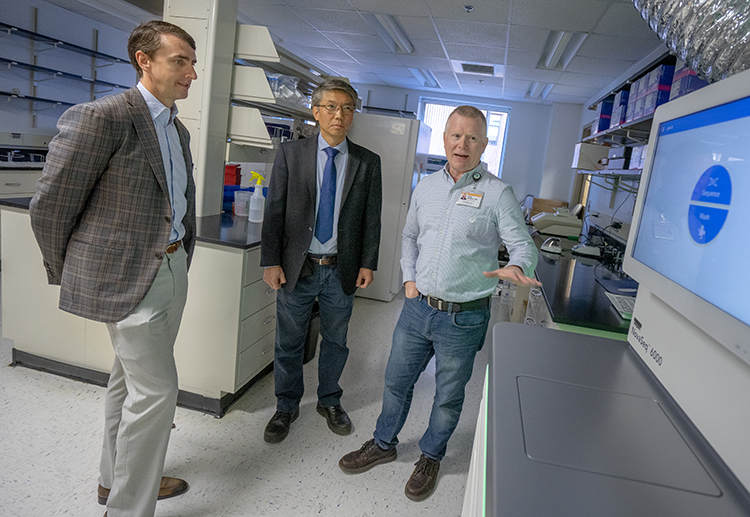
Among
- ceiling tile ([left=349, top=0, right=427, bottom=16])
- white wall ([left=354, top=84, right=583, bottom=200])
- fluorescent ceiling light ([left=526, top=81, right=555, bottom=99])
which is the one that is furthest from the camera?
white wall ([left=354, top=84, right=583, bottom=200])

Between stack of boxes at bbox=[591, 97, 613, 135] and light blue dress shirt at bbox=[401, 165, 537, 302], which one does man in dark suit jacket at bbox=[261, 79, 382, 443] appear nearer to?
light blue dress shirt at bbox=[401, 165, 537, 302]

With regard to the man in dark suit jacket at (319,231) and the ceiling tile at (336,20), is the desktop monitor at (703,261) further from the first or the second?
the ceiling tile at (336,20)

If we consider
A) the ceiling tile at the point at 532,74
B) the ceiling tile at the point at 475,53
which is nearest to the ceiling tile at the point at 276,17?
the ceiling tile at the point at 475,53

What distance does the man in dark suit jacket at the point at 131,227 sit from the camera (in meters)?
1.35

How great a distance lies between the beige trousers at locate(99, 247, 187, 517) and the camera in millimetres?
1479

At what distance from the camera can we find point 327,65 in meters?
7.53

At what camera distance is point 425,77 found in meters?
7.57

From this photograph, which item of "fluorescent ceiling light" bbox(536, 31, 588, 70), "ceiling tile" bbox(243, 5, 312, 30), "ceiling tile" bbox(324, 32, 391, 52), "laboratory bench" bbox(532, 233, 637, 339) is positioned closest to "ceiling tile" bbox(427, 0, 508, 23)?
"fluorescent ceiling light" bbox(536, 31, 588, 70)

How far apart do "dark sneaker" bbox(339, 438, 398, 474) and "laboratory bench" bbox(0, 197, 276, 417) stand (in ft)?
2.16

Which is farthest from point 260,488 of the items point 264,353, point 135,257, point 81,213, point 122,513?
point 81,213

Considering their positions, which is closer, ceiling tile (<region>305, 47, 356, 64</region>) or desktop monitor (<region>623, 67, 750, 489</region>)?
desktop monitor (<region>623, 67, 750, 489</region>)

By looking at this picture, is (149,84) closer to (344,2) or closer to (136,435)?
(136,435)

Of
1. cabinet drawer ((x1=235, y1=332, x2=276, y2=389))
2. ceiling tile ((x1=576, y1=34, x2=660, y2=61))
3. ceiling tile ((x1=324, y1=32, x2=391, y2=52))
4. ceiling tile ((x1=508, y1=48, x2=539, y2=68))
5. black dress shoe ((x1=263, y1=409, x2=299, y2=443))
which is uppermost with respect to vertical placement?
ceiling tile ((x1=324, y1=32, x2=391, y2=52))

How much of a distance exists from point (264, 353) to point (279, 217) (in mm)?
879
